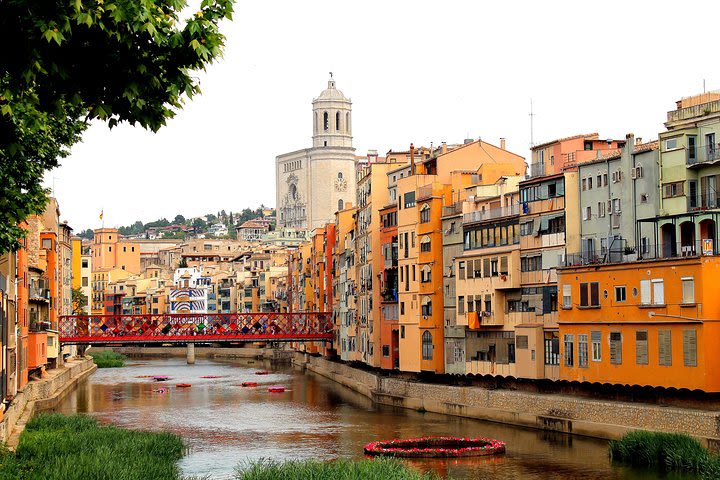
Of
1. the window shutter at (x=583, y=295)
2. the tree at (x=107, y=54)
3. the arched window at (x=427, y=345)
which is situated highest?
the tree at (x=107, y=54)

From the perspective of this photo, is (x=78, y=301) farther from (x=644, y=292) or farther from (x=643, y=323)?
(x=644, y=292)

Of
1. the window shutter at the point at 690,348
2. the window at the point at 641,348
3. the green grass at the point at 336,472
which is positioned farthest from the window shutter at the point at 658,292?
the green grass at the point at 336,472

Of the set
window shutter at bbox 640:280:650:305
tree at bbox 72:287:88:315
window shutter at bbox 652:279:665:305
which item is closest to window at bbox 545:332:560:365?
window shutter at bbox 640:280:650:305

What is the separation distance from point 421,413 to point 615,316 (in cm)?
1465

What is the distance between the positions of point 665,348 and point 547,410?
279 inches

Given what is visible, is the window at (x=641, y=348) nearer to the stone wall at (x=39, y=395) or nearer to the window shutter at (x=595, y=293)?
the window shutter at (x=595, y=293)

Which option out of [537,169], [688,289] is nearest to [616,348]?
[688,289]

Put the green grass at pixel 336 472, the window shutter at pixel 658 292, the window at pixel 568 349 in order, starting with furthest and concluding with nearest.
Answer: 1. the window at pixel 568 349
2. the window shutter at pixel 658 292
3. the green grass at pixel 336 472

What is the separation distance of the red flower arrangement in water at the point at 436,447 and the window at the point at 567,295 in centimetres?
730

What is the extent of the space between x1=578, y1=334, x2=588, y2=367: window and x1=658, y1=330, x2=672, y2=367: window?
17.1ft

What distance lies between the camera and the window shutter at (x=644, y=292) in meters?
44.0

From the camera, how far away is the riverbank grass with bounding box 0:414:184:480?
30.6m

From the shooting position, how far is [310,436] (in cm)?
5097

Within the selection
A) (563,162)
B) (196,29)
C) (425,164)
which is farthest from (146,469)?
(425,164)
